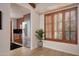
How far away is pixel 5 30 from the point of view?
1.70 m

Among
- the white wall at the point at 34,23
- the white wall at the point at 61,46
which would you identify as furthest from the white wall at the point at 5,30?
the white wall at the point at 61,46

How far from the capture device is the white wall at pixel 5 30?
1.64 meters

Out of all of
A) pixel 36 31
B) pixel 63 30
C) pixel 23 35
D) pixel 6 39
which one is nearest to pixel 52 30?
pixel 63 30

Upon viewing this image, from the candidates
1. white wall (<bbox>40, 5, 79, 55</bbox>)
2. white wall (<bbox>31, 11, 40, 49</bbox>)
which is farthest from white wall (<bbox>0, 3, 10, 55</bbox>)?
white wall (<bbox>40, 5, 79, 55</bbox>)

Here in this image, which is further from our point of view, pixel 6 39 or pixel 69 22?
pixel 69 22

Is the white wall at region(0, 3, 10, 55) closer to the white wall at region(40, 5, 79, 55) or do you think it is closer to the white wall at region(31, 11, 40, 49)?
the white wall at region(31, 11, 40, 49)

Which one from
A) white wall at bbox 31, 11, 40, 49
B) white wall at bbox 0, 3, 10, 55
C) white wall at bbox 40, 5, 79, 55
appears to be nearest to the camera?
white wall at bbox 0, 3, 10, 55

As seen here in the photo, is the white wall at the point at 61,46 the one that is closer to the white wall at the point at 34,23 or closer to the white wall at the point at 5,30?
the white wall at the point at 34,23

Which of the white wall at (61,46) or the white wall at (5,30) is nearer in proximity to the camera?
the white wall at (5,30)

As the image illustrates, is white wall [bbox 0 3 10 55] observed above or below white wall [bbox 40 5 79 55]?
above

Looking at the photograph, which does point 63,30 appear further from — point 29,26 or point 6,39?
point 6,39

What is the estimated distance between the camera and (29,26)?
1932 millimetres

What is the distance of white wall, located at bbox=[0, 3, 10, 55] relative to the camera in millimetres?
1638

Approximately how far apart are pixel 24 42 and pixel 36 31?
0.49 metres
